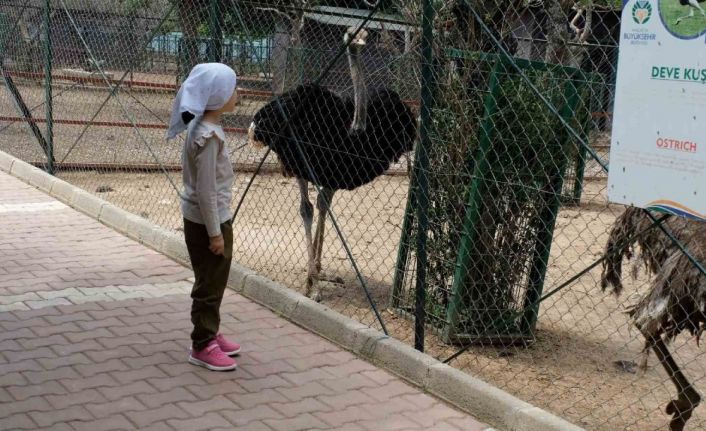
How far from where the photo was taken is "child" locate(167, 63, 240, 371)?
4.87m

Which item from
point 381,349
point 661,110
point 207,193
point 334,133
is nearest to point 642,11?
point 661,110

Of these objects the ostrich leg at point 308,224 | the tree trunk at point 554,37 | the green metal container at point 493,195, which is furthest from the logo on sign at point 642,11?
the ostrich leg at point 308,224

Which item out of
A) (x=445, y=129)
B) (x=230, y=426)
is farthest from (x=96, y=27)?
(x=230, y=426)

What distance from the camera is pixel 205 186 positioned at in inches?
192

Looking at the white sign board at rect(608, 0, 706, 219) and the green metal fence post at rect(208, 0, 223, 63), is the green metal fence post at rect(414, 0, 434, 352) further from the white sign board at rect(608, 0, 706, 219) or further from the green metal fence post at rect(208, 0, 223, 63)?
the green metal fence post at rect(208, 0, 223, 63)

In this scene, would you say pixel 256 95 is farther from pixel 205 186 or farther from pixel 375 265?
pixel 205 186

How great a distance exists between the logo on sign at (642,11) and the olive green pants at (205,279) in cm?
241

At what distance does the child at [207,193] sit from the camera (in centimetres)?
487

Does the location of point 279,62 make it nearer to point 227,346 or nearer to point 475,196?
point 475,196

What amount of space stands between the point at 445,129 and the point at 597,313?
208 centimetres

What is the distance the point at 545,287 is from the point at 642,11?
401 cm

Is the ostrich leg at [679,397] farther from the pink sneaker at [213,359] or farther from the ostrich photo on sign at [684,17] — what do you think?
the pink sneaker at [213,359]

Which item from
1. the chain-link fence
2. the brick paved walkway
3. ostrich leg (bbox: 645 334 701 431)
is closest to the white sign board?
the chain-link fence

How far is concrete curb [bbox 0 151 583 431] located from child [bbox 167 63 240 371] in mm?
777
